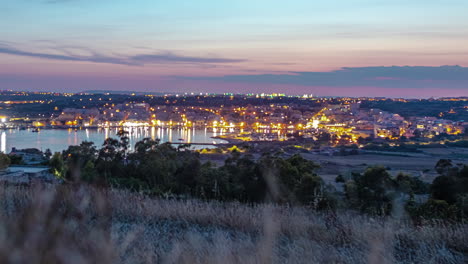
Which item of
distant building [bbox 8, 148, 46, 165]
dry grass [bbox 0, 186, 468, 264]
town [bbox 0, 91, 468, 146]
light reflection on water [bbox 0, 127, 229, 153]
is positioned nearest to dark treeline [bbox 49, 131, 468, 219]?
dry grass [bbox 0, 186, 468, 264]

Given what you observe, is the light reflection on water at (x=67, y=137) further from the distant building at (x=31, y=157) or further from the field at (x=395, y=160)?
the field at (x=395, y=160)

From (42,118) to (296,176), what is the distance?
3507 centimetres

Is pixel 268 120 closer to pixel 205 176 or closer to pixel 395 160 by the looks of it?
pixel 395 160

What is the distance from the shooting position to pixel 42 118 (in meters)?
38.8

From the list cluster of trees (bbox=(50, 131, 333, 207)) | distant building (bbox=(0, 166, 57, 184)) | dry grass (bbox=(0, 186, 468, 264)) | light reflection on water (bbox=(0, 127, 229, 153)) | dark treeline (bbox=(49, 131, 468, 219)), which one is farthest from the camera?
light reflection on water (bbox=(0, 127, 229, 153))

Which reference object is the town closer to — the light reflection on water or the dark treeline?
the light reflection on water

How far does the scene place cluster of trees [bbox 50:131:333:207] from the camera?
7773 mm

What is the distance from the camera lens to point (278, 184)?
8562mm

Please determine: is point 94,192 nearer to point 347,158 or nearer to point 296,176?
point 296,176

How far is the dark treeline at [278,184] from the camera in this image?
7070 millimetres

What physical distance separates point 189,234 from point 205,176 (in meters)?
6.07

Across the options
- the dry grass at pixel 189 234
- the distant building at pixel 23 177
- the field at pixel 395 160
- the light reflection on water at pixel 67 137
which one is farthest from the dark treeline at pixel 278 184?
the light reflection on water at pixel 67 137

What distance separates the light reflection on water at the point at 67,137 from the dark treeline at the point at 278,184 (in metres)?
14.8

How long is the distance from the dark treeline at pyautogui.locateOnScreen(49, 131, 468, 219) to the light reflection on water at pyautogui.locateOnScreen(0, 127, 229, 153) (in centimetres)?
1482
